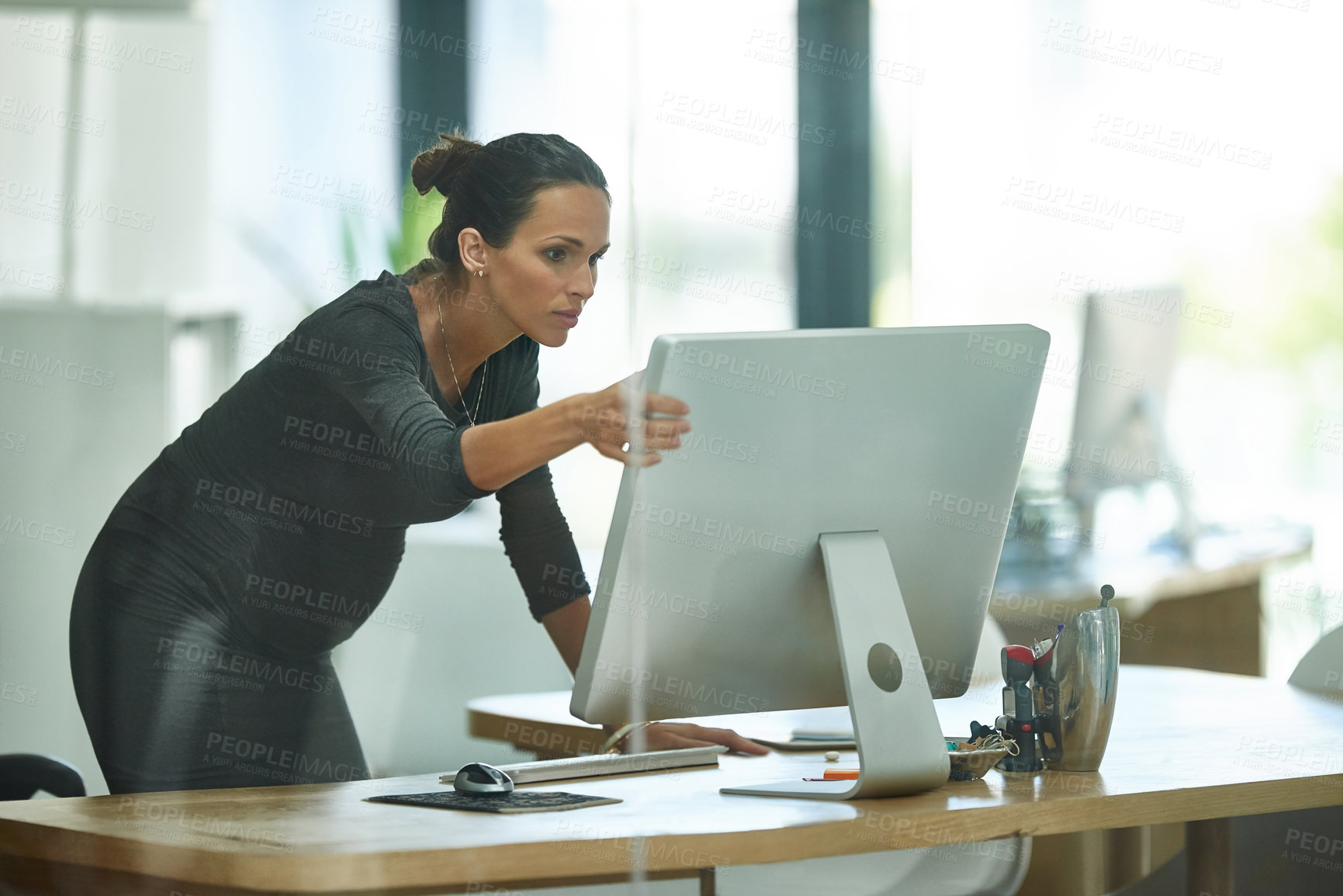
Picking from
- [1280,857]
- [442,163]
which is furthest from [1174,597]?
[442,163]

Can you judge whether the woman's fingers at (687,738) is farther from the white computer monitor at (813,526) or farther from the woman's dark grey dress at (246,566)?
the woman's dark grey dress at (246,566)

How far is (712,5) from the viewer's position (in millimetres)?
2363

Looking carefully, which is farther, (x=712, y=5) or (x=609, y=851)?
(x=712, y=5)

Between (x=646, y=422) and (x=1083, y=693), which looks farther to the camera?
(x=1083, y=693)

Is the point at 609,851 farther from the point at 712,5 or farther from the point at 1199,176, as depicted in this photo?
the point at 1199,176

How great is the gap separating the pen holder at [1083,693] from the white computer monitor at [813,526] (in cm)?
14

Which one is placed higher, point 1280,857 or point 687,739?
point 687,739

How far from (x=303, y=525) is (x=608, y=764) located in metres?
0.69

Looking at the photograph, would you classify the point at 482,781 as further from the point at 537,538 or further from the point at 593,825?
the point at 537,538

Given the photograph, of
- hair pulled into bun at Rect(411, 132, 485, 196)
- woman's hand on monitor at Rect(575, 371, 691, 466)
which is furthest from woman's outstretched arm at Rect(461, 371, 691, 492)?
hair pulled into bun at Rect(411, 132, 485, 196)

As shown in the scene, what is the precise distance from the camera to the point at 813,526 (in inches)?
44.9

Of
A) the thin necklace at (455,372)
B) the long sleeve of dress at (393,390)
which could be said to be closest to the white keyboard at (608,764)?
the long sleeve of dress at (393,390)

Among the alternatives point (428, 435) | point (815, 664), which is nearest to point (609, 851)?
point (815, 664)

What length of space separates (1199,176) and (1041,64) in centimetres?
43
